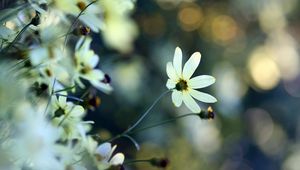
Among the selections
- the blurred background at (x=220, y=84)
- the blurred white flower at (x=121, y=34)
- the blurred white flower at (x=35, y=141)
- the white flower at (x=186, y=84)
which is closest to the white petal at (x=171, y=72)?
the white flower at (x=186, y=84)

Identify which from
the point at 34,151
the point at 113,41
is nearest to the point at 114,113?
the point at 113,41

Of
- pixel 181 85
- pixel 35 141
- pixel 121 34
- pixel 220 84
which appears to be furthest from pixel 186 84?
pixel 220 84

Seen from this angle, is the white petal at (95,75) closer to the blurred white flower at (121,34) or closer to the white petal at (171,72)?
the white petal at (171,72)

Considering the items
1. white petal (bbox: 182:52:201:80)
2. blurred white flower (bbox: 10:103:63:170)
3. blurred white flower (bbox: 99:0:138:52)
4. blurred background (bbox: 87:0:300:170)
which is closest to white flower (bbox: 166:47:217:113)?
white petal (bbox: 182:52:201:80)

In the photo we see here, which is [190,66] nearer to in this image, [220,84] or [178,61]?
[178,61]

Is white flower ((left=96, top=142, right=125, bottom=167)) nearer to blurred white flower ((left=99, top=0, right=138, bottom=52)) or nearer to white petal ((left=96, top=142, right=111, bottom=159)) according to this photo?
white petal ((left=96, top=142, right=111, bottom=159))

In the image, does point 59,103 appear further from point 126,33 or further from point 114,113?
point 114,113

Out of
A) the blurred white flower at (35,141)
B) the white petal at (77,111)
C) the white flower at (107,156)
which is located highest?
the blurred white flower at (35,141)

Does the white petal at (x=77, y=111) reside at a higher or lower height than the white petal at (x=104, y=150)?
higher
